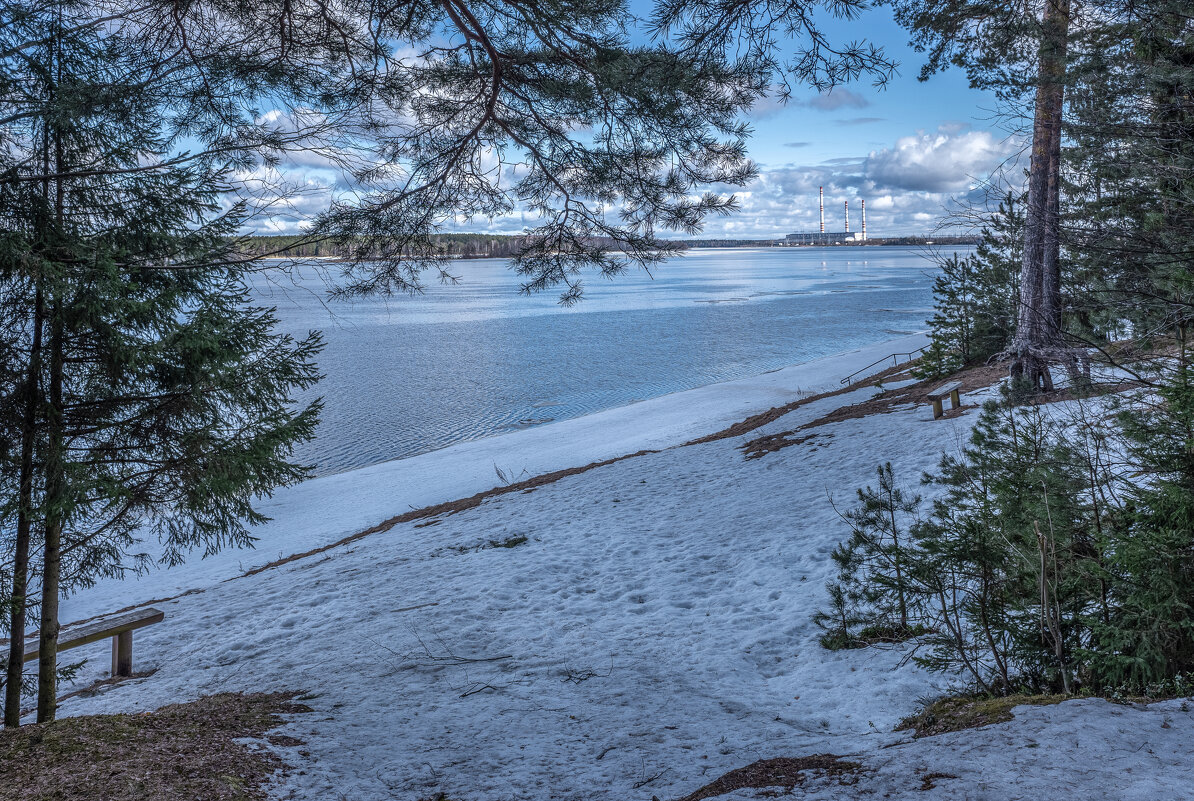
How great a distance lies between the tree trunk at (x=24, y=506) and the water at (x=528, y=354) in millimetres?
1485

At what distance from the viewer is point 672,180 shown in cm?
631

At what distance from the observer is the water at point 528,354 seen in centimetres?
2275

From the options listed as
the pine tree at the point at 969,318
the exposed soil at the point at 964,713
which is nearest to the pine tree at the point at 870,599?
the exposed soil at the point at 964,713

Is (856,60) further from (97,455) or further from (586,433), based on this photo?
(586,433)

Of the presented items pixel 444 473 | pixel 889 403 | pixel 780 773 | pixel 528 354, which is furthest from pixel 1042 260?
pixel 528 354

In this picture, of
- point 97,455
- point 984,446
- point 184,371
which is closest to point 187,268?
point 184,371

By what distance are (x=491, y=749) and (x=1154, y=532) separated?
3.55 meters

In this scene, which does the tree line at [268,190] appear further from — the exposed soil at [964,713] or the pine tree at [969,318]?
the pine tree at [969,318]

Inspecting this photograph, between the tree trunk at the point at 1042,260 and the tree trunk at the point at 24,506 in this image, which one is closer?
the tree trunk at the point at 24,506

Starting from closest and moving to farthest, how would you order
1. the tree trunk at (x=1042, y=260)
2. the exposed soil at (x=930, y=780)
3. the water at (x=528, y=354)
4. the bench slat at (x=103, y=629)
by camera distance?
the exposed soil at (x=930, y=780) < the bench slat at (x=103, y=629) < the tree trunk at (x=1042, y=260) < the water at (x=528, y=354)

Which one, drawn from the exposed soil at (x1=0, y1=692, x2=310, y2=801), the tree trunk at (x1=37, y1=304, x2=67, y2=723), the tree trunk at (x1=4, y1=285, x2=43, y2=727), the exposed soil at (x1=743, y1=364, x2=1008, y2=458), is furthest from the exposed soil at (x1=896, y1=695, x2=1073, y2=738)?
the exposed soil at (x1=743, y1=364, x2=1008, y2=458)

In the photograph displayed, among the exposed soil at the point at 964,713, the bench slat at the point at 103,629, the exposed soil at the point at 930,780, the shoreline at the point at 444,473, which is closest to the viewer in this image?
the exposed soil at the point at 930,780

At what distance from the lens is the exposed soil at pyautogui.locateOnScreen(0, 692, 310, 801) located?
3320 mm

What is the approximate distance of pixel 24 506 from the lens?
4246 millimetres
